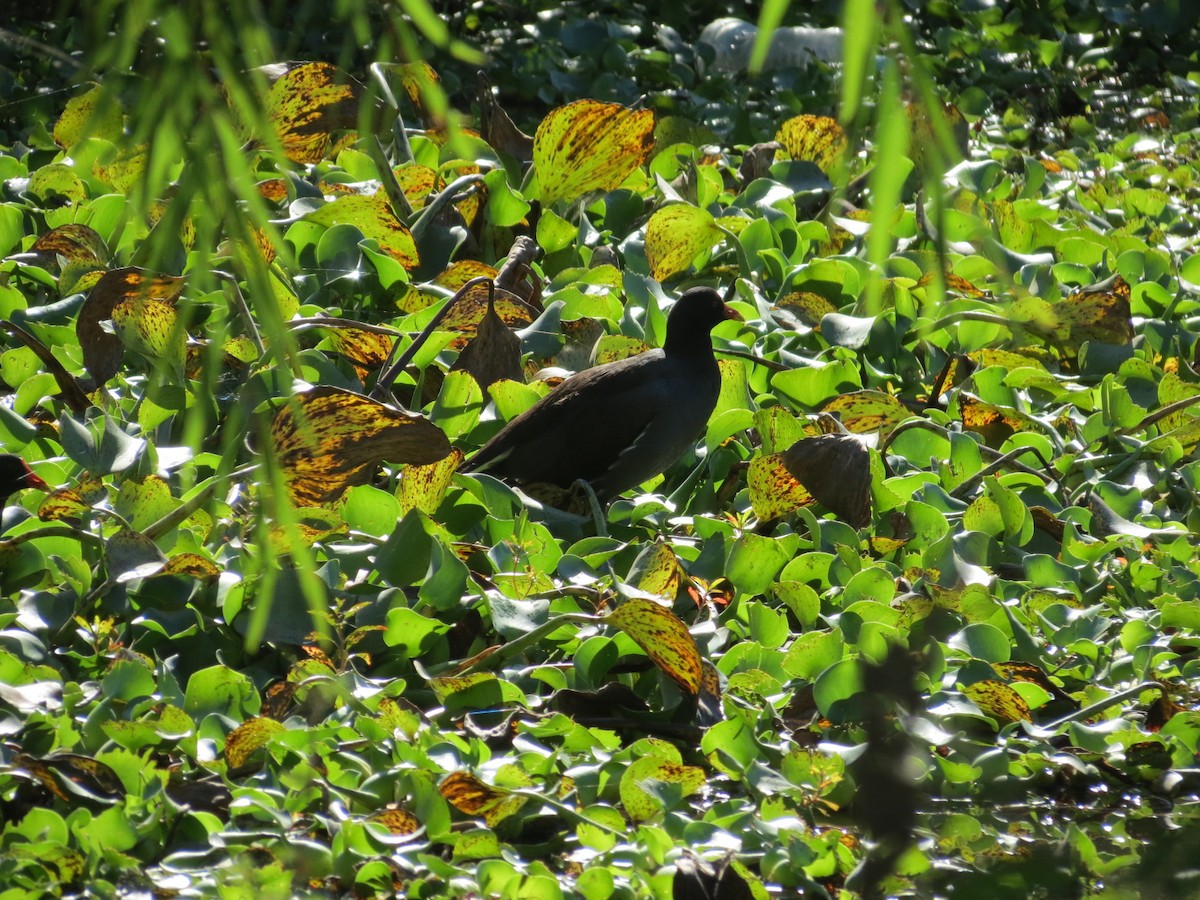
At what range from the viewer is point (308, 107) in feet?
14.2

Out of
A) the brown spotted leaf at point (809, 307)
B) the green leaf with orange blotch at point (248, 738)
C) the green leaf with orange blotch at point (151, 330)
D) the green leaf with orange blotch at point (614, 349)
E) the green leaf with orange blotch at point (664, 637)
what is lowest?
the brown spotted leaf at point (809, 307)

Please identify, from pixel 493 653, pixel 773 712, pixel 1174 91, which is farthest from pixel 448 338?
pixel 1174 91

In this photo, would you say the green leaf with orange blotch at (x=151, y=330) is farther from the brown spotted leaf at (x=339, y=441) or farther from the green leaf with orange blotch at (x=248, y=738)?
the green leaf with orange blotch at (x=248, y=738)

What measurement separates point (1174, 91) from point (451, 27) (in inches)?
127

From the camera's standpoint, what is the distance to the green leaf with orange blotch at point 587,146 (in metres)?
4.16

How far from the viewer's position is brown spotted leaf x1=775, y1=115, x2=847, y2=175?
16.2 ft

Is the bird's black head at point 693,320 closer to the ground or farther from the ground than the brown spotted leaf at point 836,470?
farther from the ground

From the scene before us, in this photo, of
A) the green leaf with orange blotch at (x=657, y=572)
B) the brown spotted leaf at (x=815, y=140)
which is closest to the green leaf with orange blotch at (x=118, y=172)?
the brown spotted leaf at (x=815, y=140)

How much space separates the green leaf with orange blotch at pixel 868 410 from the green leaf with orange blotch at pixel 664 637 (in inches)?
45.7

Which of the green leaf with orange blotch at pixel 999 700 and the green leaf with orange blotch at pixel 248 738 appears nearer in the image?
the green leaf with orange blotch at pixel 248 738

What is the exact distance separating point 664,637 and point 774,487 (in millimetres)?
786

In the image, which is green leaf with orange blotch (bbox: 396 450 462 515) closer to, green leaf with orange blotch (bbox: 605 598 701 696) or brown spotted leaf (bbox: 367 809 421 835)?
green leaf with orange blotch (bbox: 605 598 701 696)

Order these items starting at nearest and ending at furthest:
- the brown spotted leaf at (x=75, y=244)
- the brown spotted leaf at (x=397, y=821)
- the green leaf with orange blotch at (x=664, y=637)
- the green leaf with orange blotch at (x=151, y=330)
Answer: the brown spotted leaf at (x=397, y=821)
the green leaf with orange blotch at (x=664, y=637)
the green leaf with orange blotch at (x=151, y=330)
the brown spotted leaf at (x=75, y=244)

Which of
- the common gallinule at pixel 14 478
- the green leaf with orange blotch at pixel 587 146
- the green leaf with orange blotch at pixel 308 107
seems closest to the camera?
the common gallinule at pixel 14 478
